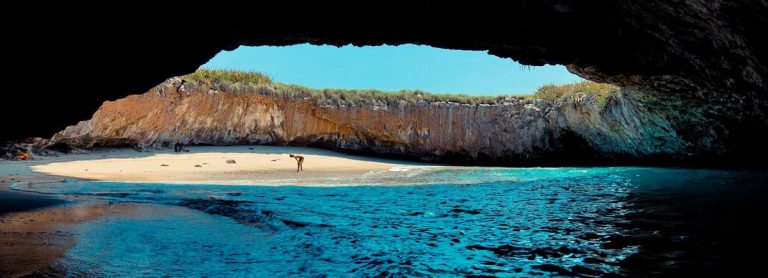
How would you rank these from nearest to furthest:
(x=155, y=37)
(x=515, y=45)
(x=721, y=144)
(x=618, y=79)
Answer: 1. (x=155, y=37)
2. (x=515, y=45)
3. (x=618, y=79)
4. (x=721, y=144)

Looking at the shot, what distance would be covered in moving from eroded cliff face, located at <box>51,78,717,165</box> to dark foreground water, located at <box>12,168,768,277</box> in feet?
41.3

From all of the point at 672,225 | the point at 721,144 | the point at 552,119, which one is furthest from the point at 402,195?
the point at 552,119

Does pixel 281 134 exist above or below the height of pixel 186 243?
above

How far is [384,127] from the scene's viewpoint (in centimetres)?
2497

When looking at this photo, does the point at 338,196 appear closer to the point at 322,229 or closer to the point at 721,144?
the point at 322,229

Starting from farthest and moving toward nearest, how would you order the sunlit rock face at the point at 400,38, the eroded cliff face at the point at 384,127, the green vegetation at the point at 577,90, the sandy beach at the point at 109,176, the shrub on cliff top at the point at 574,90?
1. the eroded cliff face at the point at 384,127
2. the shrub on cliff top at the point at 574,90
3. the green vegetation at the point at 577,90
4. the sunlit rock face at the point at 400,38
5. the sandy beach at the point at 109,176

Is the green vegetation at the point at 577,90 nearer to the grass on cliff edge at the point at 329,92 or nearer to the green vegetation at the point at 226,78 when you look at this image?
the grass on cliff edge at the point at 329,92

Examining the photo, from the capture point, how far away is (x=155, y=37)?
214 inches

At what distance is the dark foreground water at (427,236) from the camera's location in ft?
12.5

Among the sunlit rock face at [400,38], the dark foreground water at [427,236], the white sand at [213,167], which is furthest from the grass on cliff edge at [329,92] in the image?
the sunlit rock face at [400,38]

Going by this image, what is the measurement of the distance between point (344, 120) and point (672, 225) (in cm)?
2043

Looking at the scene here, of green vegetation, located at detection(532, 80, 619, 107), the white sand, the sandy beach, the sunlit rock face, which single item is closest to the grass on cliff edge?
green vegetation, located at detection(532, 80, 619, 107)

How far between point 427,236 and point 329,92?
20672 mm

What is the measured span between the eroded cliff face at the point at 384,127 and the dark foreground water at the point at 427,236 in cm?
→ 1260
